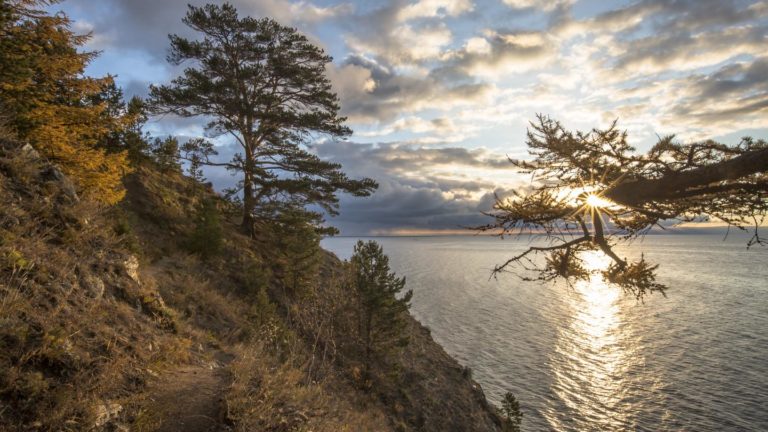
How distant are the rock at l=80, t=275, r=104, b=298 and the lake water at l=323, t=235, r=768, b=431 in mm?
16629

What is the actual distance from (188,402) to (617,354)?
42339 millimetres

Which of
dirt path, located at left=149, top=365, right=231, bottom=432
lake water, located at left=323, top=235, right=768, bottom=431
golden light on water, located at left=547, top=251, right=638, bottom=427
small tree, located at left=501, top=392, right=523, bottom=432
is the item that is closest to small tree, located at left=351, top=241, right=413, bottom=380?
small tree, located at left=501, top=392, right=523, bottom=432

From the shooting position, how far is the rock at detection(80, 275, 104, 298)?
6.75m

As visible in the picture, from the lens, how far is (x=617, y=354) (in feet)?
117

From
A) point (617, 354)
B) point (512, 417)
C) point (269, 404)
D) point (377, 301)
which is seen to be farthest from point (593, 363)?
point (269, 404)

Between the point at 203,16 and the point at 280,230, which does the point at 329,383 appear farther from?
the point at 203,16

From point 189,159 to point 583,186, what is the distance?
20464 millimetres

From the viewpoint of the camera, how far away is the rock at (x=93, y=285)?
675 centimetres

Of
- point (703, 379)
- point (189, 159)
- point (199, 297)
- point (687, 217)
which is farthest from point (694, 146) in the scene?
point (703, 379)

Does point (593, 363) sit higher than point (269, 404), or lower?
lower

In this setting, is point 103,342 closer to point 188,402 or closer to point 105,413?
point 105,413

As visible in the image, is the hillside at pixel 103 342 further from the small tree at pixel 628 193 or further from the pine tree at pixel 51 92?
the small tree at pixel 628 193

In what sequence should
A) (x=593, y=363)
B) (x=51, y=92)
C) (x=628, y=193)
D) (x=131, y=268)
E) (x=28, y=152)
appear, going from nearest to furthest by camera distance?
1. (x=628, y=193)
2. (x=28, y=152)
3. (x=131, y=268)
4. (x=51, y=92)
5. (x=593, y=363)

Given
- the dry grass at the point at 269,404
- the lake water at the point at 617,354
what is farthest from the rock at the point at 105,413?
the lake water at the point at 617,354
